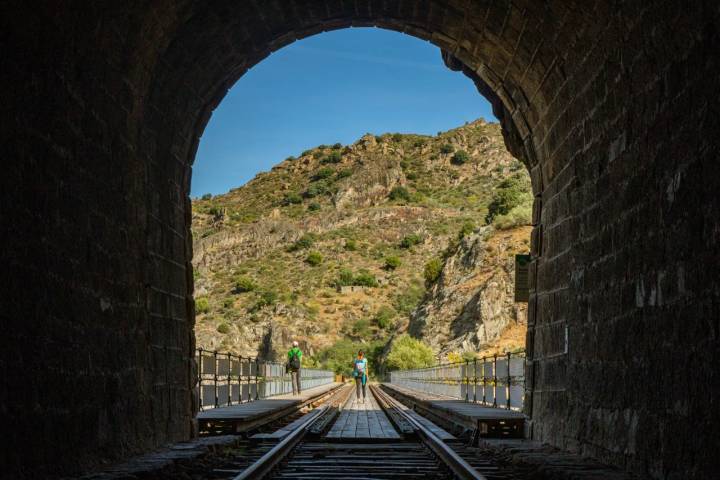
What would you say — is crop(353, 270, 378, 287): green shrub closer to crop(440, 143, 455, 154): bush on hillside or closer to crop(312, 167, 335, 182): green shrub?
crop(440, 143, 455, 154): bush on hillside

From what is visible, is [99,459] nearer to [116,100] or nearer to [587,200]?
[116,100]

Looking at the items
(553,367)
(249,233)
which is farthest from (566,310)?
(249,233)

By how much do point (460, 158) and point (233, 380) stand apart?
123525mm

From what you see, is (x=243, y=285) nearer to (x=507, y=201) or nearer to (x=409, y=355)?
(x=507, y=201)

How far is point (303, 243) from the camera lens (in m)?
125

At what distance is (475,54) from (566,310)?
430cm

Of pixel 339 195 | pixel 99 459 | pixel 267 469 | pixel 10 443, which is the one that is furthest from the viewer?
pixel 339 195

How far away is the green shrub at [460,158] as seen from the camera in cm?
14338

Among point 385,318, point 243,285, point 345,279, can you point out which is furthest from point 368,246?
point 385,318

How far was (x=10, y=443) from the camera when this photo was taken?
6969 millimetres

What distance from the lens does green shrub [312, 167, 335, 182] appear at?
151m

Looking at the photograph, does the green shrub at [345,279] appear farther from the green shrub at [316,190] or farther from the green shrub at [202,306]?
the green shrub at [316,190]

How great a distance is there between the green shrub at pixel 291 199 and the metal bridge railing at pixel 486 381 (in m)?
104

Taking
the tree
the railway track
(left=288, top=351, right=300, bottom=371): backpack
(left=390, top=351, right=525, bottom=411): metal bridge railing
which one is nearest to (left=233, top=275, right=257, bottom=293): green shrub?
the tree
